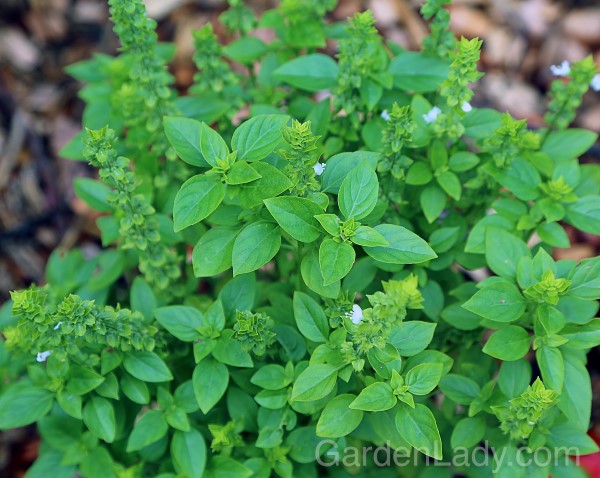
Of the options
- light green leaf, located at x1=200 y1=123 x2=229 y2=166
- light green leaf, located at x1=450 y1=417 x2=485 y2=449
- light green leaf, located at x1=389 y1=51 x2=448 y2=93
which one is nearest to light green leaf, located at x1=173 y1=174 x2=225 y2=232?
light green leaf, located at x1=200 y1=123 x2=229 y2=166

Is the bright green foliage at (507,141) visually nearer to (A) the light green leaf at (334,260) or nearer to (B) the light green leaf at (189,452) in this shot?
(A) the light green leaf at (334,260)

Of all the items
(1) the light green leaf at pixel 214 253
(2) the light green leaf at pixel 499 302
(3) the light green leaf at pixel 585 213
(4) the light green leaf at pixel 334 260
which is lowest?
(2) the light green leaf at pixel 499 302

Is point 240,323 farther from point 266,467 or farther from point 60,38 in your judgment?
point 60,38

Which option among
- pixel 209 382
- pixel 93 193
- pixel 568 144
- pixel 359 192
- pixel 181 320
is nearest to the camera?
pixel 359 192

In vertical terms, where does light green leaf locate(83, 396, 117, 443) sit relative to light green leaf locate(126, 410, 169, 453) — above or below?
above

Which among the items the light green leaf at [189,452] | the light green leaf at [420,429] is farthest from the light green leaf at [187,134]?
the light green leaf at [420,429]

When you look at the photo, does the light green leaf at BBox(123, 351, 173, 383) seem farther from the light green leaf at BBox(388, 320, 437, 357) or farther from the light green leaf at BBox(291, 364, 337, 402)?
the light green leaf at BBox(388, 320, 437, 357)

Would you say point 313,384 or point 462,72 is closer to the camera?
point 313,384

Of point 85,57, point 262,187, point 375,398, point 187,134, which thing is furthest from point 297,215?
point 85,57

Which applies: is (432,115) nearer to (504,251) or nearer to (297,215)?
(504,251)
